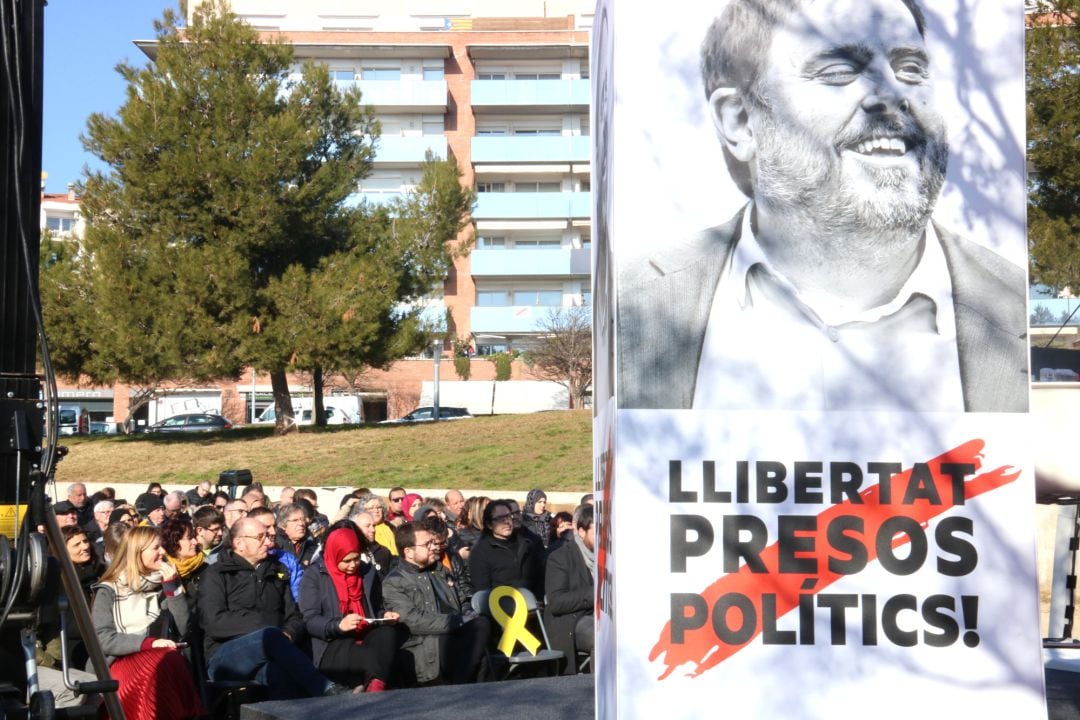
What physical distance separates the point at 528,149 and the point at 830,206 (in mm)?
58224

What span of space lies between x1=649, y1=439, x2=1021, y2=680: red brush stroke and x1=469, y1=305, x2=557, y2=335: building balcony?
5739 cm

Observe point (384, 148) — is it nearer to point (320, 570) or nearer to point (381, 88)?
point (381, 88)

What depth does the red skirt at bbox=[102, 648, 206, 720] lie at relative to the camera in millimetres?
7098

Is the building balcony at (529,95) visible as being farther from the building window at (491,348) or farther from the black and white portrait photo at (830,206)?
the black and white portrait photo at (830,206)

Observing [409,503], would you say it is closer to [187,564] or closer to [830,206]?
[187,564]

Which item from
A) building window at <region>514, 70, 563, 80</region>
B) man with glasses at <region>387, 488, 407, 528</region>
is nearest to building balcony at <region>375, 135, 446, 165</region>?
building window at <region>514, 70, 563, 80</region>

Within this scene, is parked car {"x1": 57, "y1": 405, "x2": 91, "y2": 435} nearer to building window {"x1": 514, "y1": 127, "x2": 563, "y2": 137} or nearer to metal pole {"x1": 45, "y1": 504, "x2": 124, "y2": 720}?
building window {"x1": 514, "y1": 127, "x2": 563, "y2": 137}

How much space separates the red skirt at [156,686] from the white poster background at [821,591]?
14.0ft

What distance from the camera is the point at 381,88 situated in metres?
61.2

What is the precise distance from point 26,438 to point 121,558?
8.15ft

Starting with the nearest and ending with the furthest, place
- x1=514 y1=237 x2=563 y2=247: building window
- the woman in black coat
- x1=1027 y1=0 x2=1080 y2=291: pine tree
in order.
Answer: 1. the woman in black coat
2. x1=1027 y1=0 x2=1080 y2=291: pine tree
3. x1=514 y1=237 x2=563 y2=247: building window

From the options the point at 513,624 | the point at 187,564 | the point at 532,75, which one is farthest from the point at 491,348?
→ the point at 187,564

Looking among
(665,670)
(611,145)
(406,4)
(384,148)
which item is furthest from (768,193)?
(406,4)

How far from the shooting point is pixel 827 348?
3754 millimetres
